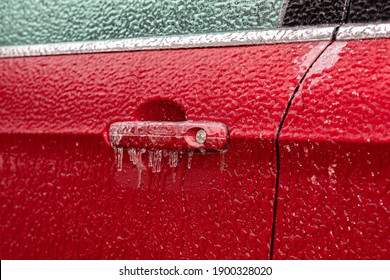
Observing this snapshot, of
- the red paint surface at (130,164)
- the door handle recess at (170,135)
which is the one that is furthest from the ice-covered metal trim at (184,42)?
the door handle recess at (170,135)

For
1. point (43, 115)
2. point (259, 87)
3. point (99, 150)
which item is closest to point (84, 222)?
point (99, 150)

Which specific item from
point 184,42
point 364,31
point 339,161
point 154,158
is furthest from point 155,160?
A: point 364,31

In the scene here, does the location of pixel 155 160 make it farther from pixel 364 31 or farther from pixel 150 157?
pixel 364 31

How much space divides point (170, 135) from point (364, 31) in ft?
1.47

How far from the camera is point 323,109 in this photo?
1017 mm

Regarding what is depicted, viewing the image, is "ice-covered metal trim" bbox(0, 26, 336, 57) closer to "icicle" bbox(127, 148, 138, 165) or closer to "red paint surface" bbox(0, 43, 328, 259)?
"red paint surface" bbox(0, 43, 328, 259)

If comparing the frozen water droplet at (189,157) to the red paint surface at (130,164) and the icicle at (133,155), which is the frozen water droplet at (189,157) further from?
the icicle at (133,155)

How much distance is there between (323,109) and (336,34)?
0.19m

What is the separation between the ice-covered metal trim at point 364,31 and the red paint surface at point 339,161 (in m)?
0.02

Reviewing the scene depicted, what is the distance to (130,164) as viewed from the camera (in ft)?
4.03

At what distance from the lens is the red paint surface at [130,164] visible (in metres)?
1.09

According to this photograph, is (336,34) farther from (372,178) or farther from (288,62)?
(372,178)

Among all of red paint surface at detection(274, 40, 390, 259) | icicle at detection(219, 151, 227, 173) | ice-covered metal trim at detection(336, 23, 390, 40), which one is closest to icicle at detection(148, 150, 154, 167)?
icicle at detection(219, 151, 227, 173)

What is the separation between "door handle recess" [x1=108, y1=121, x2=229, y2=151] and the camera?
1.11 m
